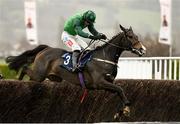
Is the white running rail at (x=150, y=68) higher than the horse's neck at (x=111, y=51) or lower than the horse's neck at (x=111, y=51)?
lower

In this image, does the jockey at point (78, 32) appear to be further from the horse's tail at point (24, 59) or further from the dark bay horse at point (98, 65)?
the horse's tail at point (24, 59)

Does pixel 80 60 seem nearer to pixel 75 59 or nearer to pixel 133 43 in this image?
pixel 75 59

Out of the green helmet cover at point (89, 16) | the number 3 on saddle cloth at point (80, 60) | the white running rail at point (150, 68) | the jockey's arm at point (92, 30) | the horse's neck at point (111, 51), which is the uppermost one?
the green helmet cover at point (89, 16)

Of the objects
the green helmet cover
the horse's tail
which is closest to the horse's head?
the green helmet cover

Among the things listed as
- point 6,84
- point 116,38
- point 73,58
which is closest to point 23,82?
point 6,84

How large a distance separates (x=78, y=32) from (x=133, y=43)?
919 millimetres

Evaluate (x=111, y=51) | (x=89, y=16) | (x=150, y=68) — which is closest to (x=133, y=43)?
(x=111, y=51)

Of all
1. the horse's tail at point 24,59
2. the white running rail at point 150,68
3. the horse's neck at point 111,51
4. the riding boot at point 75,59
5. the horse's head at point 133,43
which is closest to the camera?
the horse's head at point 133,43

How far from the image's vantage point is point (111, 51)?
914cm

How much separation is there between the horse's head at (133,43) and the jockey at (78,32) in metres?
0.37

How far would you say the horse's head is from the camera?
884 cm

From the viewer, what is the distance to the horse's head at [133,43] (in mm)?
8836

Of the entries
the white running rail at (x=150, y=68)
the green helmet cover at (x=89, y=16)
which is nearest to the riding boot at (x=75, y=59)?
the green helmet cover at (x=89, y=16)

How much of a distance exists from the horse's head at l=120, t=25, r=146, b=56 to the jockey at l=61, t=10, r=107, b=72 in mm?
368
